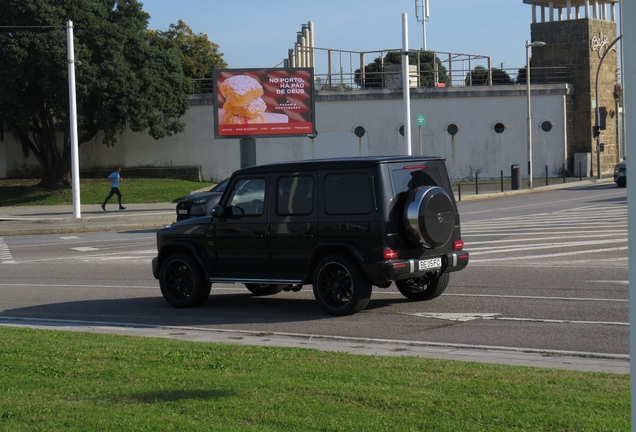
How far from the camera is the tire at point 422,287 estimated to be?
37.4 ft

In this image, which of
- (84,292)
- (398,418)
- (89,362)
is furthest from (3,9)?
(398,418)

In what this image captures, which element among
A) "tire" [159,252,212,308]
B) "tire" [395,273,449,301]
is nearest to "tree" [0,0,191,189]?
"tire" [159,252,212,308]

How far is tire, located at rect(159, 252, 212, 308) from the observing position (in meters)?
11.7

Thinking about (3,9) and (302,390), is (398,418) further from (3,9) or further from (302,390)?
(3,9)

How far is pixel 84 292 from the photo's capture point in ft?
44.3

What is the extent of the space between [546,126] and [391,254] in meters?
41.8

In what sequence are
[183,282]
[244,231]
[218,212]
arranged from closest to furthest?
1. [244,231]
2. [218,212]
3. [183,282]

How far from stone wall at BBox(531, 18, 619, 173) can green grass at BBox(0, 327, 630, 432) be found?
45781 mm

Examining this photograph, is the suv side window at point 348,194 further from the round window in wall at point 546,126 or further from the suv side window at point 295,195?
the round window in wall at point 546,126

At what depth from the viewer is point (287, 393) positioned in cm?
579

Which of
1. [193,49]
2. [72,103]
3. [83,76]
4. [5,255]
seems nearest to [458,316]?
[5,255]

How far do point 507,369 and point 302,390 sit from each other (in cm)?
180

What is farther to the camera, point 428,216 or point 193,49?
point 193,49

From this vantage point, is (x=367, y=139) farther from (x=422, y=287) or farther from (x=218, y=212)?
(x=218, y=212)
